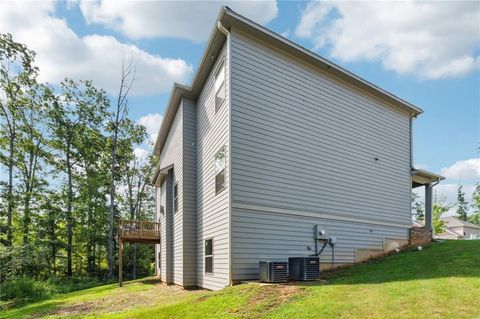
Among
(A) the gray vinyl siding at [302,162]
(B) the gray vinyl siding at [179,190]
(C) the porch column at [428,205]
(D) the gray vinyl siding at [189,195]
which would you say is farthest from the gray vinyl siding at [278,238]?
(C) the porch column at [428,205]

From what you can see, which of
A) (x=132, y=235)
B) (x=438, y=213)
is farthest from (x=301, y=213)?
(x=438, y=213)

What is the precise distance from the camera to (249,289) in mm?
7184

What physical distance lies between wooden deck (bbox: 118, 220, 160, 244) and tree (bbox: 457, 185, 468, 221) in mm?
52508

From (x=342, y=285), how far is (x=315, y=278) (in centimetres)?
109

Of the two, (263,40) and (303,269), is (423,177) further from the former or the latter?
(263,40)

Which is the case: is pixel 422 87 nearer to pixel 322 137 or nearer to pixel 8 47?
pixel 322 137

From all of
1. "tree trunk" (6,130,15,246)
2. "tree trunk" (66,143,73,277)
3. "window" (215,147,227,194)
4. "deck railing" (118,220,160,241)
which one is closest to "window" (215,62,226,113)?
"window" (215,147,227,194)

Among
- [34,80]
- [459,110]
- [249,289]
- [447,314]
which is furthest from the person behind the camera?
[34,80]

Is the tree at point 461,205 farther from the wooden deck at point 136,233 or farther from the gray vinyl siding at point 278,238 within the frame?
the wooden deck at point 136,233

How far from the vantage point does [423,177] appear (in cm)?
1465

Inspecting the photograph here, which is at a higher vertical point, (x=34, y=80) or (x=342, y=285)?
(x=34, y=80)

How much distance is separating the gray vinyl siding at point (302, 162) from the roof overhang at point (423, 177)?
3.31 ft

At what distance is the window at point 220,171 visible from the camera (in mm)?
9266

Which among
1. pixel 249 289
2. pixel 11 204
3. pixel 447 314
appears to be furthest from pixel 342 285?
pixel 11 204
